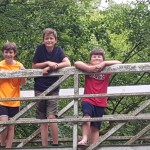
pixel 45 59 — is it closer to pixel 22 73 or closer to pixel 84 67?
pixel 22 73

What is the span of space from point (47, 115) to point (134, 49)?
27.2 feet

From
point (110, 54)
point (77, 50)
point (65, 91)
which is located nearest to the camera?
point (65, 91)

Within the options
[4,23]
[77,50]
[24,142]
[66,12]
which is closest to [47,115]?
[24,142]

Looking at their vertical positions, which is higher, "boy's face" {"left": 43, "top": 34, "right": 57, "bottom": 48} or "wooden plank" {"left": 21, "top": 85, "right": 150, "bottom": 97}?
"boy's face" {"left": 43, "top": 34, "right": 57, "bottom": 48}

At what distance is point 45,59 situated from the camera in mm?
5609

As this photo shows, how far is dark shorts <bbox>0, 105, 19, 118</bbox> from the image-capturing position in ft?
18.1

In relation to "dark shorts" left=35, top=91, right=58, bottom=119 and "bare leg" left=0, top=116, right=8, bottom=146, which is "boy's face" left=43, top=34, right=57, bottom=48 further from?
"bare leg" left=0, top=116, right=8, bottom=146

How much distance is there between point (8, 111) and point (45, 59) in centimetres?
71

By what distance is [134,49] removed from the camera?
1348 centimetres

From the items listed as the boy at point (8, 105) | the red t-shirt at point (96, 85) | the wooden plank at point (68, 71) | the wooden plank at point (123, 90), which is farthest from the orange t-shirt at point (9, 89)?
the wooden plank at point (123, 90)

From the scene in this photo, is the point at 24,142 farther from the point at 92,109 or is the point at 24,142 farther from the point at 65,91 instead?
the point at 92,109

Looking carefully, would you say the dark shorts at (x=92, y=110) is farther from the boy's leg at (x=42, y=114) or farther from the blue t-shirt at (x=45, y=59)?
the boy's leg at (x=42, y=114)

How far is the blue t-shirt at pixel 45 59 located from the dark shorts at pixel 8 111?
353 mm

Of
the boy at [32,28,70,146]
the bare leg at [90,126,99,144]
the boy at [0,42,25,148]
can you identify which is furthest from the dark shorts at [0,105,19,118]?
the bare leg at [90,126,99,144]
